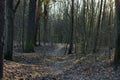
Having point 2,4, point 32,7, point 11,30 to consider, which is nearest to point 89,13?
point 32,7

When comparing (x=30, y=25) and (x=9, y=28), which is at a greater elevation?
(x=30, y=25)

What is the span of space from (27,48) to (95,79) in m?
17.4

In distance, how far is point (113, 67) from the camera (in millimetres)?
A: 15930

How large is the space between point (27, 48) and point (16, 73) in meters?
16.5

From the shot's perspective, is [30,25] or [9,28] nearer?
[9,28]

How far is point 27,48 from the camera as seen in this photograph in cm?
2988

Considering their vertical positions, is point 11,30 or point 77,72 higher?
point 11,30

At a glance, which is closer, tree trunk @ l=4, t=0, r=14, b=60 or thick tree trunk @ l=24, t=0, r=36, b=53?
tree trunk @ l=4, t=0, r=14, b=60

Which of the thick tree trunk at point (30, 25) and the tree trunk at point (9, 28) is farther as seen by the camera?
the thick tree trunk at point (30, 25)

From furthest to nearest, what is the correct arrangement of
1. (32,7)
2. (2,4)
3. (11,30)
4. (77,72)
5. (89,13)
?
1. (89,13)
2. (32,7)
3. (11,30)
4. (77,72)
5. (2,4)

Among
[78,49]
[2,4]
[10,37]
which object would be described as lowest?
[78,49]

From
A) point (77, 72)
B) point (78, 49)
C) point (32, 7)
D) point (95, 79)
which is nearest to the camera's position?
point (95, 79)

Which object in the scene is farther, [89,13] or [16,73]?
[89,13]

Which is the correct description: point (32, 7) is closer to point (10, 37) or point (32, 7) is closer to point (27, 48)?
point (27, 48)
